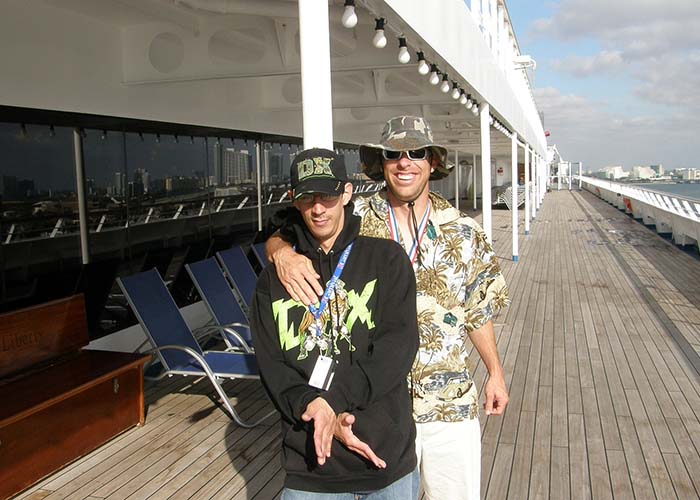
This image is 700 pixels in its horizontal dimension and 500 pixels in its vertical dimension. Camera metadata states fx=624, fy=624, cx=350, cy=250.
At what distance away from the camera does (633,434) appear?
10.1 ft

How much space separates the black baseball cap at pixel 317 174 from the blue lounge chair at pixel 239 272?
3.51m

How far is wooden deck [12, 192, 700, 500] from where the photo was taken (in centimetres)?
265

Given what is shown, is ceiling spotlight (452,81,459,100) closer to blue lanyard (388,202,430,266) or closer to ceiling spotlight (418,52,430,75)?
ceiling spotlight (418,52,430,75)

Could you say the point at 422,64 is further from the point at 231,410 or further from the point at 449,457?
the point at 449,457

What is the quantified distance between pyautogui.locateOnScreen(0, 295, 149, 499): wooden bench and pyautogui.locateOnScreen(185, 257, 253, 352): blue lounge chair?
0.96 m

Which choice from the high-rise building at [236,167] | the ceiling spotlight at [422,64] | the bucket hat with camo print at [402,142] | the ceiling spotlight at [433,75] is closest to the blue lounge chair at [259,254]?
the high-rise building at [236,167]

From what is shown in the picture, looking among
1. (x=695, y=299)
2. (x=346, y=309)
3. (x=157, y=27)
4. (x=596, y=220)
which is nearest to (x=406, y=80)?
(x=157, y=27)

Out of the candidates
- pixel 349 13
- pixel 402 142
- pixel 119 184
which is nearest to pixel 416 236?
pixel 402 142

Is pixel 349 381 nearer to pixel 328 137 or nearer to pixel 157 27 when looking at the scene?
pixel 328 137

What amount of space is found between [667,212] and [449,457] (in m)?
12.1

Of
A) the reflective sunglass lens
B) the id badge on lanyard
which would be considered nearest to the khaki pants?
the id badge on lanyard

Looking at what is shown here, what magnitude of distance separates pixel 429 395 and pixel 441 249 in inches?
15.0

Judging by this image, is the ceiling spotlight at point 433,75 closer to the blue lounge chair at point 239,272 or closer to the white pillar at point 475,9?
the white pillar at point 475,9

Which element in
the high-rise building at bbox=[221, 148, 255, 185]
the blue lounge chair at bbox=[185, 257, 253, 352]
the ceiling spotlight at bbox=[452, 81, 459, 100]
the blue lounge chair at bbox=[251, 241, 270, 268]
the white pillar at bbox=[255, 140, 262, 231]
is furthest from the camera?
the white pillar at bbox=[255, 140, 262, 231]
